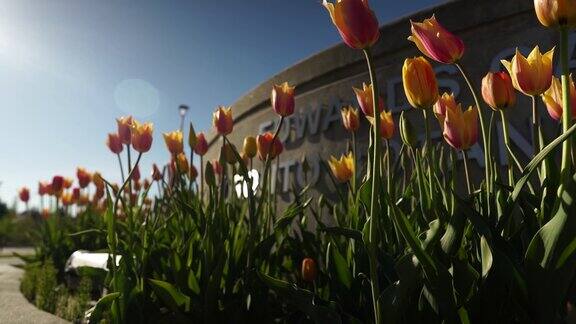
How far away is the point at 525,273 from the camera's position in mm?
936

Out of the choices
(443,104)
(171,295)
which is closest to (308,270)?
(171,295)

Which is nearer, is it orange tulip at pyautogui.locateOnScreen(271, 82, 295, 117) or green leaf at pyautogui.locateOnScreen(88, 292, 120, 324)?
green leaf at pyautogui.locateOnScreen(88, 292, 120, 324)

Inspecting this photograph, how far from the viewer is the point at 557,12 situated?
0.96m

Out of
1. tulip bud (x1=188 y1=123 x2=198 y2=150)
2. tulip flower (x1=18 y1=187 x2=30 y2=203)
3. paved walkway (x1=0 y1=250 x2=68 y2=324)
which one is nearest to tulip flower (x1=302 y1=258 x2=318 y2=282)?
tulip bud (x1=188 y1=123 x2=198 y2=150)

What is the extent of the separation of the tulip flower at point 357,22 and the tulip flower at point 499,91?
402 mm

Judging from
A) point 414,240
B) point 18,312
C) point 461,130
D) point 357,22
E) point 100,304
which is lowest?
point 18,312

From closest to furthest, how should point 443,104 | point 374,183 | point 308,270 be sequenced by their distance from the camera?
point 374,183, point 443,104, point 308,270

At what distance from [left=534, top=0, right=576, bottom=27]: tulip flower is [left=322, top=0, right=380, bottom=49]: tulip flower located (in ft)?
1.21

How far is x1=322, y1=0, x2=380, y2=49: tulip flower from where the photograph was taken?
3.12ft

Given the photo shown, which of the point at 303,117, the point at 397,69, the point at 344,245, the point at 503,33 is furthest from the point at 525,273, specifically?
the point at 303,117

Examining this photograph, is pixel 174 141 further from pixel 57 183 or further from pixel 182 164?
pixel 57 183

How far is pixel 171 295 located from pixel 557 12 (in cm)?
135

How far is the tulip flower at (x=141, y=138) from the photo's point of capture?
6.03ft

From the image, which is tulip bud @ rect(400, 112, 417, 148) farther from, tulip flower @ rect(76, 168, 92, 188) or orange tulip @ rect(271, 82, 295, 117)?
tulip flower @ rect(76, 168, 92, 188)
